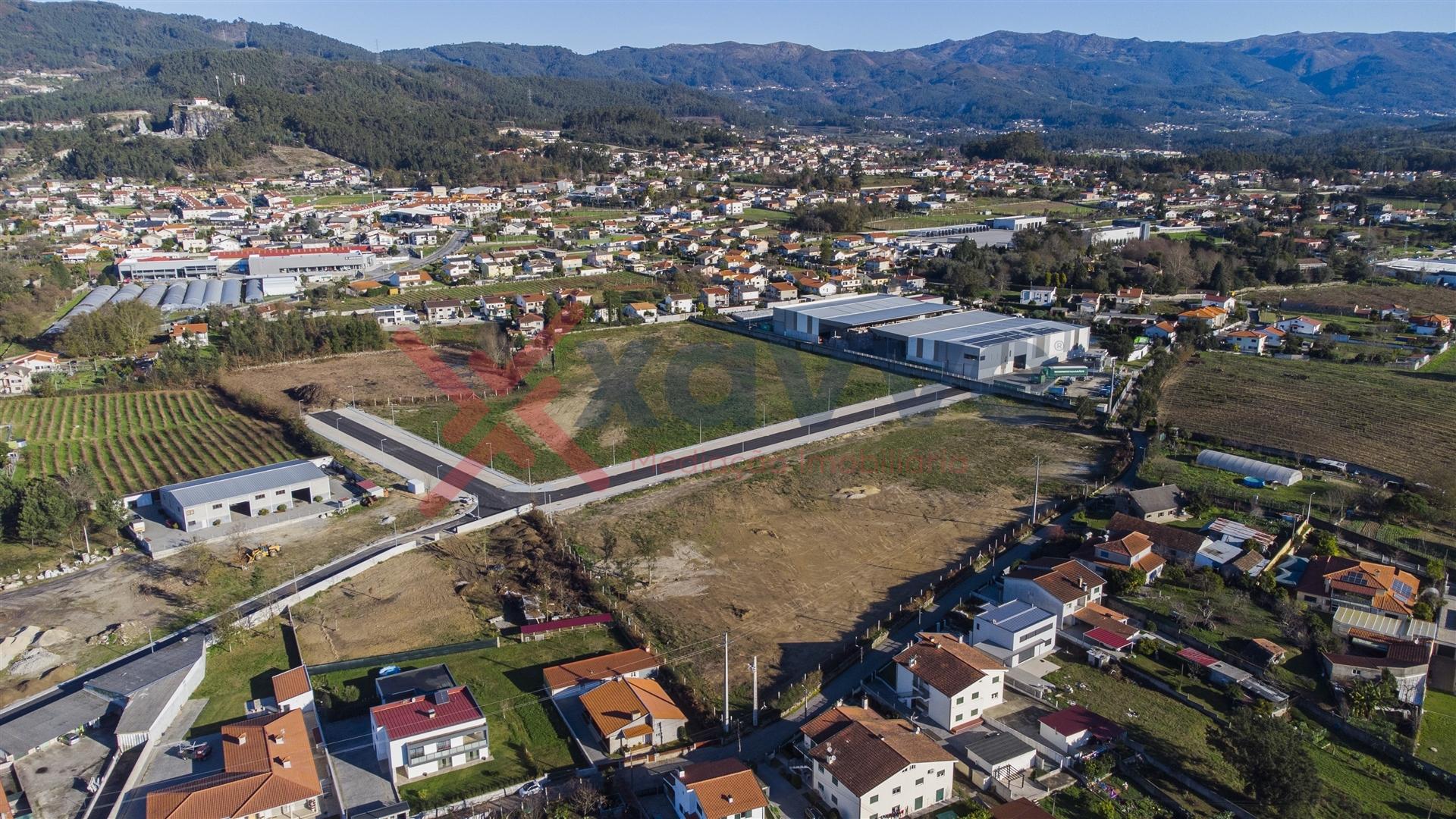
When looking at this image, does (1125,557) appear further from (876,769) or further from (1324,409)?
(1324,409)

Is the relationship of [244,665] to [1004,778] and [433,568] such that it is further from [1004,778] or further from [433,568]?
[1004,778]

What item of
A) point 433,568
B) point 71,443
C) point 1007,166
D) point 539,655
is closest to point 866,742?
point 539,655

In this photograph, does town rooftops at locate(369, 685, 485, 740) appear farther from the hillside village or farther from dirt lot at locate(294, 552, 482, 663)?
dirt lot at locate(294, 552, 482, 663)

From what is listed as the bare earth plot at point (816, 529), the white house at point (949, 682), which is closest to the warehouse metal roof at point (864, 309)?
the bare earth plot at point (816, 529)

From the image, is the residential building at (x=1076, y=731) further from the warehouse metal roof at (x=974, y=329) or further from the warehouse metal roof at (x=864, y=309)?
the warehouse metal roof at (x=864, y=309)

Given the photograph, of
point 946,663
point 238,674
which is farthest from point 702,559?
point 238,674

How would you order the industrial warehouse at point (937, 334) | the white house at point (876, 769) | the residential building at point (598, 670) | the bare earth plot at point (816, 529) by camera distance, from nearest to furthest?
1. the white house at point (876, 769)
2. the residential building at point (598, 670)
3. the bare earth plot at point (816, 529)
4. the industrial warehouse at point (937, 334)
